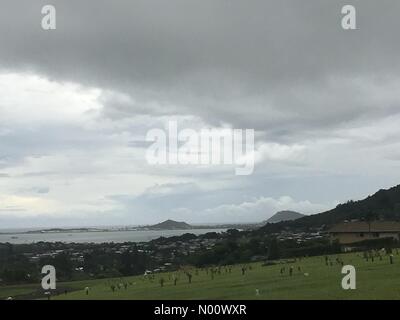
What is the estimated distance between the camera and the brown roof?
51.0m

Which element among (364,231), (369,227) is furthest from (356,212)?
(364,231)

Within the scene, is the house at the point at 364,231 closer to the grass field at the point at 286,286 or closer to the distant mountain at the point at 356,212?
the distant mountain at the point at 356,212

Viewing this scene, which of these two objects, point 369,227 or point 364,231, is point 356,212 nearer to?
point 369,227

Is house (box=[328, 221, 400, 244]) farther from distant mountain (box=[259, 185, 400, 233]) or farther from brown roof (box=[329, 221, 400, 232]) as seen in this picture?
distant mountain (box=[259, 185, 400, 233])

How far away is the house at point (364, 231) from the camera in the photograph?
50037 mm

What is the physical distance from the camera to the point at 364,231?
5097cm

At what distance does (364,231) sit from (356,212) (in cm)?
1740

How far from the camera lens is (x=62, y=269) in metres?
39.1

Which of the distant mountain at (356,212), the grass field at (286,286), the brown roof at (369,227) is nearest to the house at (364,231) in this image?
the brown roof at (369,227)

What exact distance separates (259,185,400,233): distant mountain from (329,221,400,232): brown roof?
664 centimetres

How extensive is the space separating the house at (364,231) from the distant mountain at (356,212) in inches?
281

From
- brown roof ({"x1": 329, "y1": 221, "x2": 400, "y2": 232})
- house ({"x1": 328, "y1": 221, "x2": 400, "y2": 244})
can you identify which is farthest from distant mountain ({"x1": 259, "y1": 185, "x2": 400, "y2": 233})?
house ({"x1": 328, "y1": 221, "x2": 400, "y2": 244})
